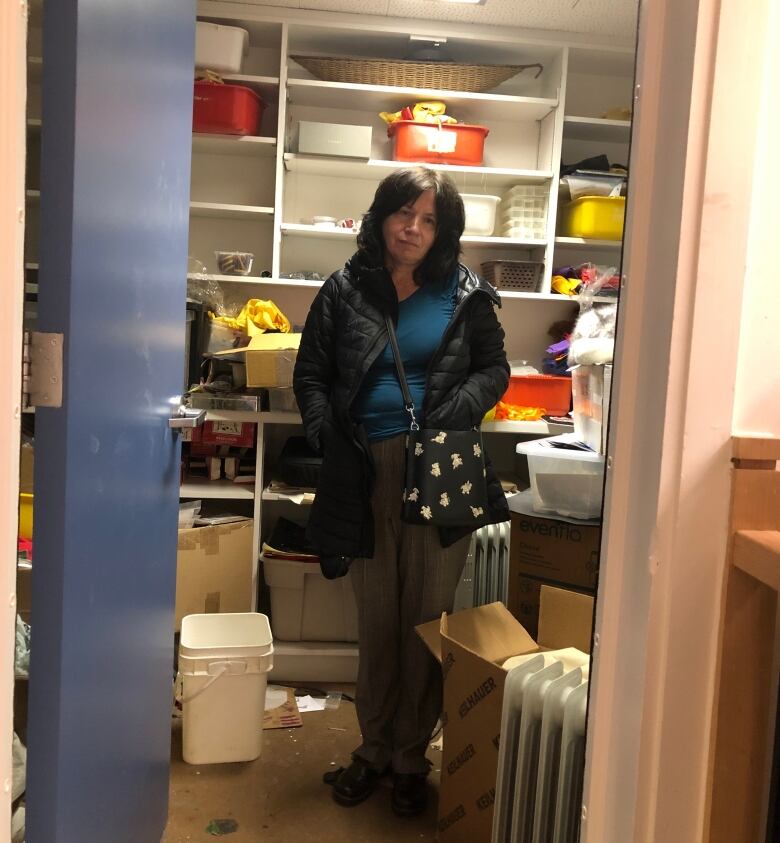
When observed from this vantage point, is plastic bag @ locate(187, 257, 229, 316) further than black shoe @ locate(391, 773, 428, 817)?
Yes

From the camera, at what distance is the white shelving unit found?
282cm

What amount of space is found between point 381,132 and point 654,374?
255 centimetres

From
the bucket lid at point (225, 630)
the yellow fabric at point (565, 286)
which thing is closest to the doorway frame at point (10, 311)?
the bucket lid at point (225, 630)

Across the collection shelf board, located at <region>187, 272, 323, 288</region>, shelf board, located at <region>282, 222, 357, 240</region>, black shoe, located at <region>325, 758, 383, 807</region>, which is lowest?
black shoe, located at <region>325, 758, 383, 807</region>

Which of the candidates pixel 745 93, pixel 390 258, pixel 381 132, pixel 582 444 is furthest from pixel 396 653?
pixel 381 132

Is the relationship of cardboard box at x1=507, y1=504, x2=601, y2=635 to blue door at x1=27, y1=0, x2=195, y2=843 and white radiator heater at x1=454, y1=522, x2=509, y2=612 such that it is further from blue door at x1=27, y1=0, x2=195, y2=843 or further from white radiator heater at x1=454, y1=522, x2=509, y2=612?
blue door at x1=27, y1=0, x2=195, y2=843

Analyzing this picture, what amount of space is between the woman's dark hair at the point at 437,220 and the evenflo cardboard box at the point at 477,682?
838 millimetres

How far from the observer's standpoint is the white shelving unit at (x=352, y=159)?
9.26ft

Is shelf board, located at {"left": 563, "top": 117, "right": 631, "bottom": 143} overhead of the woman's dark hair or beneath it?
overhead

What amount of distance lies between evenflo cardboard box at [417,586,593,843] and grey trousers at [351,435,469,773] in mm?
119

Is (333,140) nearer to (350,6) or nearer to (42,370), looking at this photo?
(350,6)

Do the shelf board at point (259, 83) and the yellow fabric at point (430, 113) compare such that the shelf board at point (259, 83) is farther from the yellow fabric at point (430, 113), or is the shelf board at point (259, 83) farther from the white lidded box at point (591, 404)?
the white lidded box at point (591, 404)

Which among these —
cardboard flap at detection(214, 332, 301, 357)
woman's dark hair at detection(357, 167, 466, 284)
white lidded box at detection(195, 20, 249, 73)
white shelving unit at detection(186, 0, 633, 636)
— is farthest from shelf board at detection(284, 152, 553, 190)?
woman's dark hair at detection(357, 167, 466, 284)

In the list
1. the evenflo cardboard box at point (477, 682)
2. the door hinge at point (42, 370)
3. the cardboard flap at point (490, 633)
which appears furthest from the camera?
the cardboard flap at point (490, 633)
